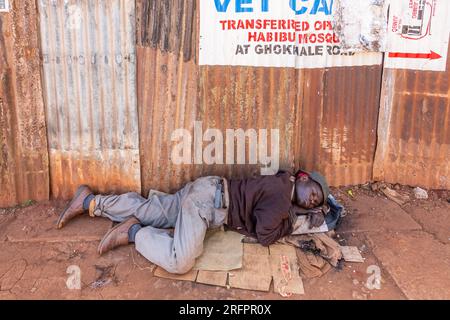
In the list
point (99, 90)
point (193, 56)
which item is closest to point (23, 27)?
point (99, 90)

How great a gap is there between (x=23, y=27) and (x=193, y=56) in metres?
1.41

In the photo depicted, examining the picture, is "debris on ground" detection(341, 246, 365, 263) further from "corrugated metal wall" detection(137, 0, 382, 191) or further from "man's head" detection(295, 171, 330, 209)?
"corrugated metal wall" detection(137, 0, 382, 191)

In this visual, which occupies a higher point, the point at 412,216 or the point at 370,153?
the point at 370,153

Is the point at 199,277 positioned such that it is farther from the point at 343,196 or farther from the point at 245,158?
the point at 343,196

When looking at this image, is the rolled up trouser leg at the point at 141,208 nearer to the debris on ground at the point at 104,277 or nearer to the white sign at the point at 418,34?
the debris on ground at the point at 104,277

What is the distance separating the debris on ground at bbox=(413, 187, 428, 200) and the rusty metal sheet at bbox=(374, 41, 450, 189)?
0.07 meters

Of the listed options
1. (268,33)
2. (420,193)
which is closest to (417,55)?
(420,193)

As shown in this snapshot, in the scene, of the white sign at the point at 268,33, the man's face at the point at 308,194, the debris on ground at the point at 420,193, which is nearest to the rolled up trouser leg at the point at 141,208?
the man's face at the point at 308,194

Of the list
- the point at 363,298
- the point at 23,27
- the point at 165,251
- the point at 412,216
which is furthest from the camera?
the point at 412,216

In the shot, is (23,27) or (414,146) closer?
(23,27)

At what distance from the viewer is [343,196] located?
4.68 m

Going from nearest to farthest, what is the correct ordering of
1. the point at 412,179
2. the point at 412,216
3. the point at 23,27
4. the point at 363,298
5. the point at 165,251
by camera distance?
the point at 363,298, the point at 165,251, the point at 23,27, the point at 412,216, the point at 412,179

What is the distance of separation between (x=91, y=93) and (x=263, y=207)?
1767 mm

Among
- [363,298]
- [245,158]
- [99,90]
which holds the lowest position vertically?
[363,298]
